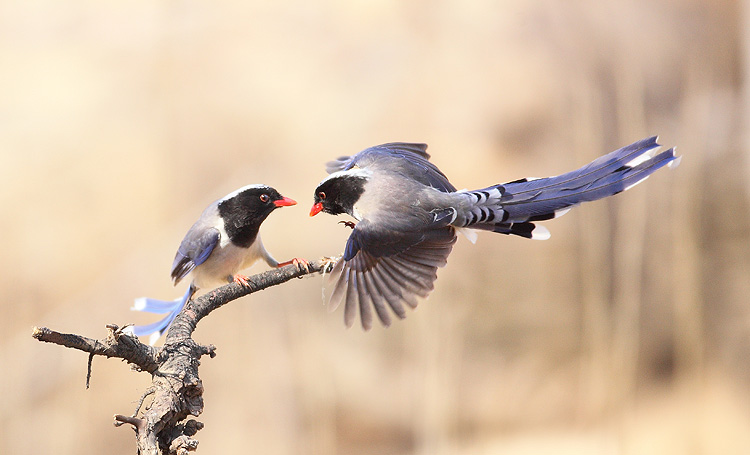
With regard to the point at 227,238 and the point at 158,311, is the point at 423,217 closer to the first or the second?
the point at 227,238

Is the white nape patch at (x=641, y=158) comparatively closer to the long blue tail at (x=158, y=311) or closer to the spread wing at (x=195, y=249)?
the spread wing at (x=195, y=249)

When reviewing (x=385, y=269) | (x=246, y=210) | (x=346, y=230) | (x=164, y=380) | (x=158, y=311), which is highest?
Answer: (x=346, y=230)

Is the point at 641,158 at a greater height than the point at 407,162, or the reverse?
the point at 407,162

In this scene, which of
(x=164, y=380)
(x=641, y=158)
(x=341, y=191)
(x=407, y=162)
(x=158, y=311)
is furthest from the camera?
(x=158, y=311)

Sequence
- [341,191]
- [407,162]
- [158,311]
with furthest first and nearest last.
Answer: [158,311], [407,162], [341,191]

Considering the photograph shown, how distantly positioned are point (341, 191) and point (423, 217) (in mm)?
204

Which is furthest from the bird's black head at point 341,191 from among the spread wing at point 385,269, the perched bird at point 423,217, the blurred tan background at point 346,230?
the blurred tan background at point 346,230

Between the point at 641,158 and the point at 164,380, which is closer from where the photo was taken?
the point at 164,380

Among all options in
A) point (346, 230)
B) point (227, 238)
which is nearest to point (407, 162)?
point (227, 238)

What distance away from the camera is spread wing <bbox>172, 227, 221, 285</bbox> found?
1.65 meters

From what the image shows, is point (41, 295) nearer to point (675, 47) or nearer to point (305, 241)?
point (305, 241)

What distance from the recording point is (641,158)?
1.36 meters

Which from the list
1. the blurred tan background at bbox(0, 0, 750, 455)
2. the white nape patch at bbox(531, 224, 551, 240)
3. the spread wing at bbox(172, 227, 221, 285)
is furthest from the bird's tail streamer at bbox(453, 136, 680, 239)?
the blurred tan background at bbox(0, 0, 750, 455)

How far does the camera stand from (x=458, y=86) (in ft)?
10.3
